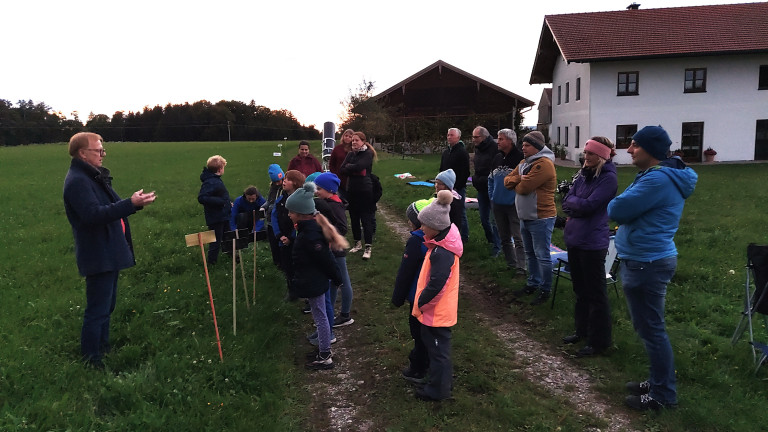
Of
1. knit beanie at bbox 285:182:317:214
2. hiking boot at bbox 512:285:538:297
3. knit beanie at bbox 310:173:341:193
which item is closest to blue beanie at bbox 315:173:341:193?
knit beanie at bbox 310:173:341:193

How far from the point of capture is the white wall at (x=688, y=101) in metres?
25.2

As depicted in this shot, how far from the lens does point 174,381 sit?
12.9 feet

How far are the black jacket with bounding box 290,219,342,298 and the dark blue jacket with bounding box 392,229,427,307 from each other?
74 cm

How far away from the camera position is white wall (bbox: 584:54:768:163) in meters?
25.2

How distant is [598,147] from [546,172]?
1147 mm

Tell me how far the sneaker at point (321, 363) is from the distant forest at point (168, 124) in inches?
3710

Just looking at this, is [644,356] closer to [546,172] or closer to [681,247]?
Answer: [546,172]

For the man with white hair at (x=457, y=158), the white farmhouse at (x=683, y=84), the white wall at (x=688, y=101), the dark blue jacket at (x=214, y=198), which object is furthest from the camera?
the white wall at (x=688, y=101)

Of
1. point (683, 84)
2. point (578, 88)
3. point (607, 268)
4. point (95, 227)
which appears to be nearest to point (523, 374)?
point (607, 268)

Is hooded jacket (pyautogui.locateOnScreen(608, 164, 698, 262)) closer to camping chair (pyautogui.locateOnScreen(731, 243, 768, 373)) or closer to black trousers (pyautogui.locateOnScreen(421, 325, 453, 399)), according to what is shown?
camping chair (pyautogui.locateOnScreen(731, 243, 768, 373))

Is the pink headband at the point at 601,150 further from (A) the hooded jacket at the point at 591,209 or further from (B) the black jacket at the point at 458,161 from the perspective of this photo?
(B) the black jacket at the point at 458,161

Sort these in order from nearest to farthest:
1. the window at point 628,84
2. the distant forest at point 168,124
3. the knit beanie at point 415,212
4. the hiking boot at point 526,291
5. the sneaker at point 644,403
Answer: the sneaker at point 644,403, the knit beanie at point 415,212, the hiking boot at point 526,291, the window at point 628,84, the distant forest at point 168,124

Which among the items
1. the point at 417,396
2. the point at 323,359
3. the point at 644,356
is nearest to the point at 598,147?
the point at 644,356

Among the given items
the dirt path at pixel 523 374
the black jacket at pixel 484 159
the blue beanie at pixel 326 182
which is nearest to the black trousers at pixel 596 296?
the dirt path at pixel 523 374
